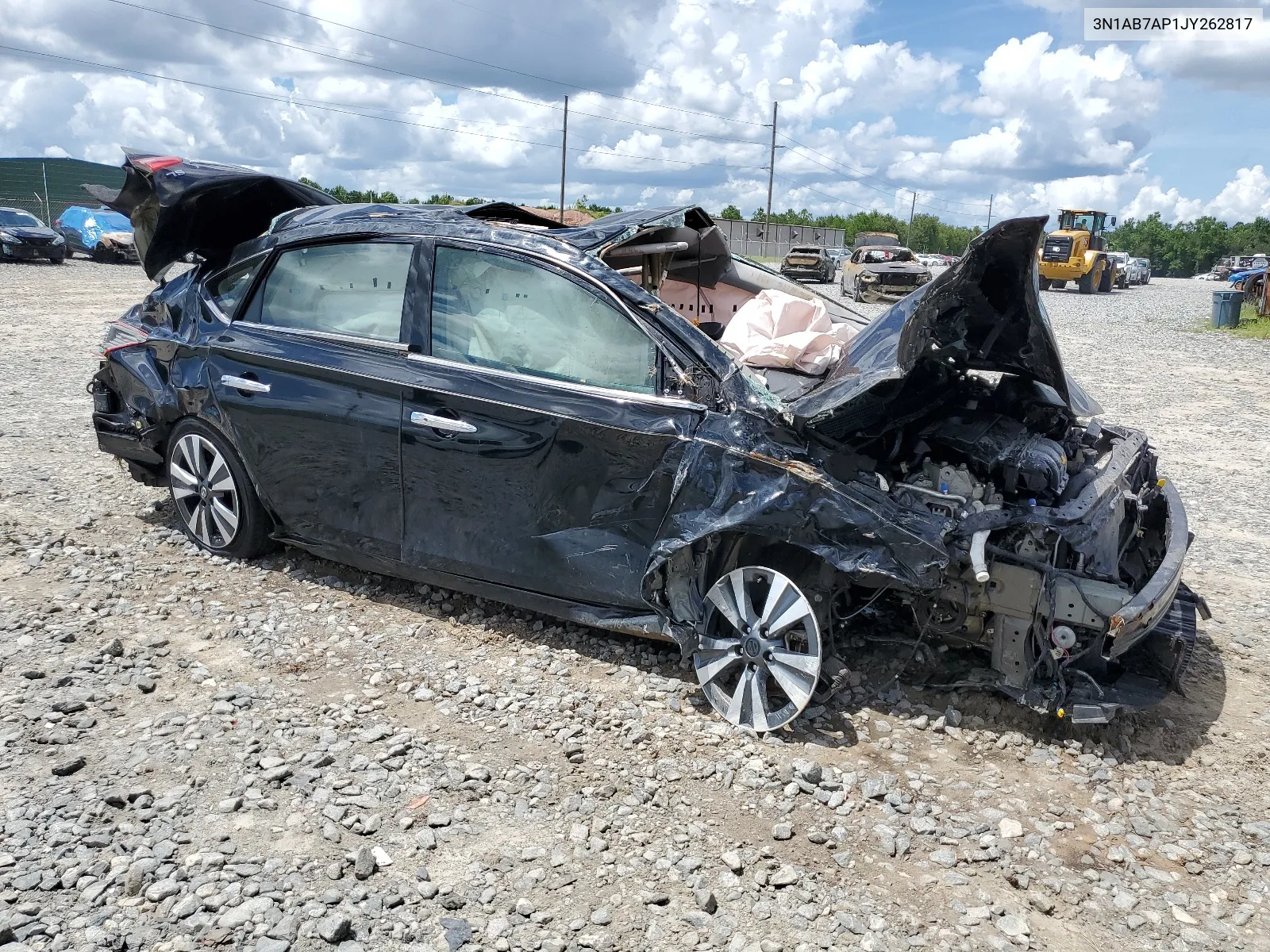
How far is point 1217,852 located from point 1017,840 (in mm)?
630

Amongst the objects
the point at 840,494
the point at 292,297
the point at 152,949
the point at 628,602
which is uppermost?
the point at 292,297

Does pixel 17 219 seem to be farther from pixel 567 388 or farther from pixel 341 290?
pixel 567 388

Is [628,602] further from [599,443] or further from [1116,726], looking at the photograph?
[1116,726]

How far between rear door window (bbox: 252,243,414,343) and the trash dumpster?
901 inches

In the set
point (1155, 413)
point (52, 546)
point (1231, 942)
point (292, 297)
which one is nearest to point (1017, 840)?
point (1231, 942)

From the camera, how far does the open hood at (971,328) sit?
3.57 metres

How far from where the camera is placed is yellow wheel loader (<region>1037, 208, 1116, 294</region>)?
107 feet

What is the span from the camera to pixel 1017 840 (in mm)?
3164

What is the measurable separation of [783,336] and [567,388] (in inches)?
40.8

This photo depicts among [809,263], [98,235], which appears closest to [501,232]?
[98,235]

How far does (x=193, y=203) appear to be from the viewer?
520cm

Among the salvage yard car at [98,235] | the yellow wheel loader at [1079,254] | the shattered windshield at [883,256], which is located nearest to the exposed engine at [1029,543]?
the shattered windshield at [883,256]

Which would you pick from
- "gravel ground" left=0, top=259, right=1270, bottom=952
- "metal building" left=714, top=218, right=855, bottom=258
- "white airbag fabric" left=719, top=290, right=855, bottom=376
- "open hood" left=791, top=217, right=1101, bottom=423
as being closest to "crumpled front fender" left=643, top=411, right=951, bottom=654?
"open hood" left=791, top=217, right=1101, bottom=423

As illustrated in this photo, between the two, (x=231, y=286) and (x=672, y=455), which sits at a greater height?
(x=231, y=286)
